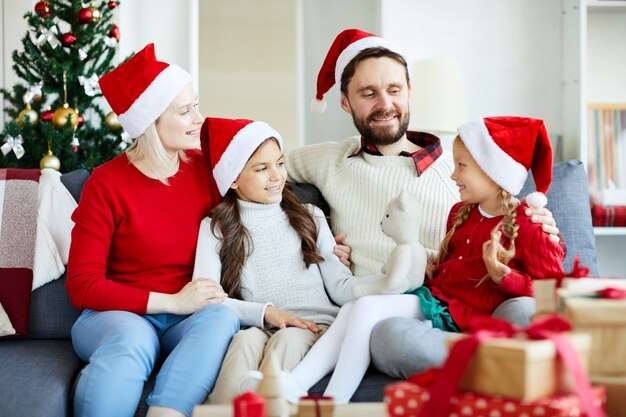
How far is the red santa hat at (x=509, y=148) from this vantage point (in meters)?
1.93

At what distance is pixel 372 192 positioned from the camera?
2346 mm

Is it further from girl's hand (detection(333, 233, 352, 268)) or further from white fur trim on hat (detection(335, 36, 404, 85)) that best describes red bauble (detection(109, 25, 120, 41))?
girl's hand (detection(333, 233, 352, 268))

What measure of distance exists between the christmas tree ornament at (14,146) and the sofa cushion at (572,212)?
6.32ft

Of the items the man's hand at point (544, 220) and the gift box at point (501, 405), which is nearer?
the gift box at point (501, 405)

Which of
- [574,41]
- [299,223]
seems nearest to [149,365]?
[299,223]

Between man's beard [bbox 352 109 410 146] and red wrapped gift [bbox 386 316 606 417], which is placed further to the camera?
man's beard [bbox 352 109 410 146]

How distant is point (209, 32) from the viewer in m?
3.83

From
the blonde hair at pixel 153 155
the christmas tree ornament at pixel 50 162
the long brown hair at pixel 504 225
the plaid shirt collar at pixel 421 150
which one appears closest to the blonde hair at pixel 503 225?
the long brown hair at pixel 504 225

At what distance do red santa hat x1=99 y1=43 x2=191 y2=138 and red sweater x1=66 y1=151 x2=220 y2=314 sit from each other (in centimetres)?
12

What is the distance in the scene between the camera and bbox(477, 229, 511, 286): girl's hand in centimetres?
180

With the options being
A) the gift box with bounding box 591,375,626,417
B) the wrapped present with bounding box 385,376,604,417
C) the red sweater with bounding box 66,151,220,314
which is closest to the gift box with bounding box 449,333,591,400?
the wrapped present with bounding box 385,376,604,417

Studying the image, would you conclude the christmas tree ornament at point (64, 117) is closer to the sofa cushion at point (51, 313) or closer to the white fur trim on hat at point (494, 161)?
the sofa cushion at point (51, 313)

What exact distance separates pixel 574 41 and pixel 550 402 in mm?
2875

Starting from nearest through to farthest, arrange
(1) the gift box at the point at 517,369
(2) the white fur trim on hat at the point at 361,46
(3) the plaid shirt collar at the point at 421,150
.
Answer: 1. (1) the gift box at the point at 517,369
2. (3) the plaid shirt collar at the point at 421,150
3. (2) the white fur trim on hat at the point at 361,46
